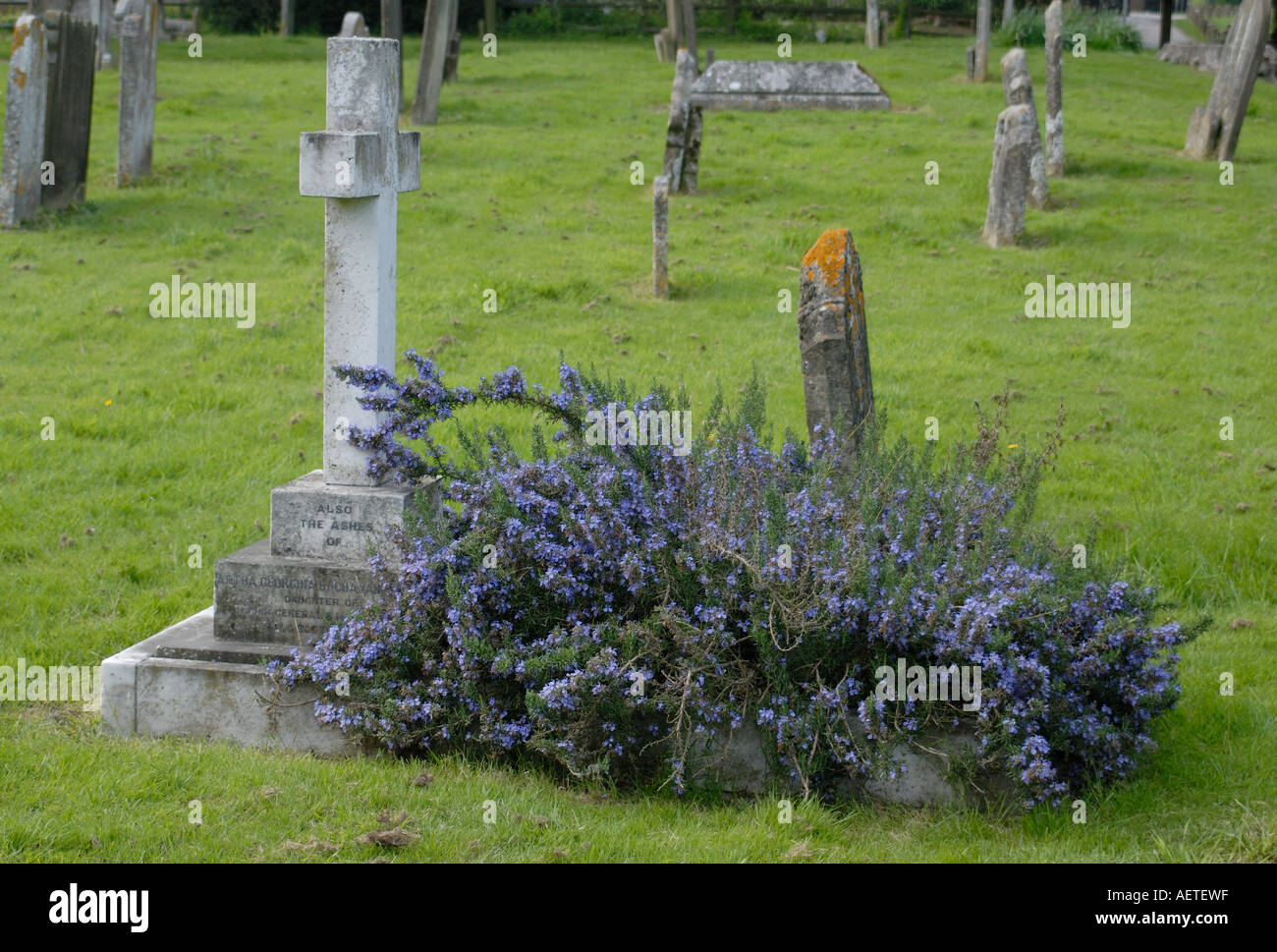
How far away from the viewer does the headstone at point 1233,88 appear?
52.4ft

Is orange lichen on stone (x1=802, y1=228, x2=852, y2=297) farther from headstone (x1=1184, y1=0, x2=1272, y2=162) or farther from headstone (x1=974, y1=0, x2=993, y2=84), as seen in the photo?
headstone (x1=974, y1=0, x2=993, y2=84)

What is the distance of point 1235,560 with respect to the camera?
23.8 feet

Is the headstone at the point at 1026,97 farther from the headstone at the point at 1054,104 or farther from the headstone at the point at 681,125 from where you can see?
the headstone at the point at 681,125

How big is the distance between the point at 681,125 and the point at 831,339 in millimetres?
8968

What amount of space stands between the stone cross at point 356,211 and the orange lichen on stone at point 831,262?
6.60 ft

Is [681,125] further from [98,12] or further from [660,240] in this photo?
[98,12]

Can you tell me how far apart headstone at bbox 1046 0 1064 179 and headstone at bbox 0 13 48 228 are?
36.3ft

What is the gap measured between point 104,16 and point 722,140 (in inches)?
487

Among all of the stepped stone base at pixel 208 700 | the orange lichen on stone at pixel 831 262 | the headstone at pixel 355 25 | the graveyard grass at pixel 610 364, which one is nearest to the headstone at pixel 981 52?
the graveyard grass at pixel 610 364

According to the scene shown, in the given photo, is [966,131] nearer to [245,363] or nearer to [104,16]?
[245,363]

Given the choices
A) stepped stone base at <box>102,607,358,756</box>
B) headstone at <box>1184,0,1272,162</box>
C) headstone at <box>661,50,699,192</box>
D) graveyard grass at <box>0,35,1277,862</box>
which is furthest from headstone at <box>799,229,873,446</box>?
headstone at <box>1184,0,1272,162</box>

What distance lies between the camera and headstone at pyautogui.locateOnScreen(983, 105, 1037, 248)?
13.0m

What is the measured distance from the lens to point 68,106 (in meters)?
13.5

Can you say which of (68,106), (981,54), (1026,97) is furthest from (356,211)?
(981,54)
